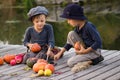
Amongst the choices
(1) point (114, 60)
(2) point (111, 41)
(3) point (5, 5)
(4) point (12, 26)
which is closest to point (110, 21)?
(4) point (12, 26)

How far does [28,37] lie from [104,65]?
1.17 m

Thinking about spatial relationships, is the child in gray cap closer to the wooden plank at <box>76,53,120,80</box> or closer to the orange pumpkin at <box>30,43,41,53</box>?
the orange pumpkin at <box>30,43,41,53</box>

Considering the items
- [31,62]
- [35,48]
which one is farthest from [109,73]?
[35,48]

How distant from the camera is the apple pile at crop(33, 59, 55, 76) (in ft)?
16.9

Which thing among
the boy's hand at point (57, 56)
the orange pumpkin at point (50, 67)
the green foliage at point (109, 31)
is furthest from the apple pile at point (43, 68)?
the green foliage at point (109, 31)

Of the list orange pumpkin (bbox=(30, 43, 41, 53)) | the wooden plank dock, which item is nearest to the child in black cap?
the wooden plank dock

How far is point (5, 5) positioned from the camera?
27797 millimetres

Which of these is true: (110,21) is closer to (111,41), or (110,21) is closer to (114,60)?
(111,41)

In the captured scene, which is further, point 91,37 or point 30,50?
point 30,50

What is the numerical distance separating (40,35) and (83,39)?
0.64 metres

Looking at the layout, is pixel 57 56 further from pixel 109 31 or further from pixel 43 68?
pixel 109 31

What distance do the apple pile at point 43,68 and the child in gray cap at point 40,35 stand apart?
390mm

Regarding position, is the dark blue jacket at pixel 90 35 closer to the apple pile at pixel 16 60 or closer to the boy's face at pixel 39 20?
the boy's face at pixel 39 20

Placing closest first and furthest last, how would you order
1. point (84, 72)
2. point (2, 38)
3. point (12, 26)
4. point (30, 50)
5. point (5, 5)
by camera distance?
point (84, 72) < point (30, 50) < point (2, 38) < point (12, 26) < point (5, 5)
